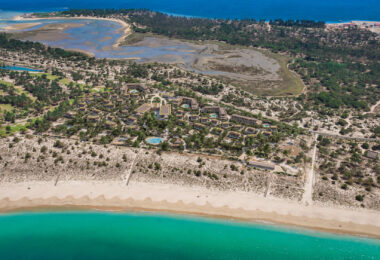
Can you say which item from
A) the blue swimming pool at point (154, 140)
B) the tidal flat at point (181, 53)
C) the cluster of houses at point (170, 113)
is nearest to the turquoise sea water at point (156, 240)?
the blue swimming pool at point (154, 140)

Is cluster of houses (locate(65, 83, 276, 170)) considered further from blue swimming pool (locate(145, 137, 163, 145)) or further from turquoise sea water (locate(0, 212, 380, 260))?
turquoise sea water (locate(0, 212, 380, 260))

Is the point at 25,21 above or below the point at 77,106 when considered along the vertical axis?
above

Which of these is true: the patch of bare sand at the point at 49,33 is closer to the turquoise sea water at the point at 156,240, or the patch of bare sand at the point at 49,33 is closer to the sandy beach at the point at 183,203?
the sandy beach at the point at 183,203

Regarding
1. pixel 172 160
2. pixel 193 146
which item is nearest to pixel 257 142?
pixel 193 146

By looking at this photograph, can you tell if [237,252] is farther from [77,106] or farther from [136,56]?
[136,56]

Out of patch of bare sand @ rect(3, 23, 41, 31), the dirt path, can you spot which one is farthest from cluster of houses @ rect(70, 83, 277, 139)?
patch of bare sand @ rect(3, 23, 41, 31)
